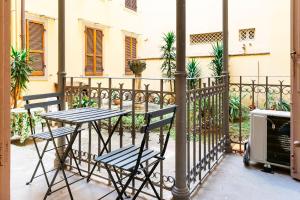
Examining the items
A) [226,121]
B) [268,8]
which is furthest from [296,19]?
[268,8]

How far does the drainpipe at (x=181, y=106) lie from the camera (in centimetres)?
224

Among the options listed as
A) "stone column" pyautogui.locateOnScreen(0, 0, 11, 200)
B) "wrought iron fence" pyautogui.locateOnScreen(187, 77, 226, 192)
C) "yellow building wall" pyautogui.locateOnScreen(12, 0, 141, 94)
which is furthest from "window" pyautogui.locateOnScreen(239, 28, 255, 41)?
"stone column" pyautogui.locateOnScreen(0, 0, 11, 200)

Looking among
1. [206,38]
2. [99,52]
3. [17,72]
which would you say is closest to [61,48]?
[17,72]

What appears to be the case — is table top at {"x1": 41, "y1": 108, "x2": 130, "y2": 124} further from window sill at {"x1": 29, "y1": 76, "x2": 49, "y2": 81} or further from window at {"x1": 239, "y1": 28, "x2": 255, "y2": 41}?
window at {"x1": 239, "y1": 28, "x2": 255, "y2": 41}

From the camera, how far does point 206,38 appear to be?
9.41 m

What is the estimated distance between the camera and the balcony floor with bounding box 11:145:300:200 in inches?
97.5

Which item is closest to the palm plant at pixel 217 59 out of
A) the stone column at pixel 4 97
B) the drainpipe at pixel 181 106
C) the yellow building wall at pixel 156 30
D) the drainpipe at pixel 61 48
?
the yellow building wall at pixel 156 30

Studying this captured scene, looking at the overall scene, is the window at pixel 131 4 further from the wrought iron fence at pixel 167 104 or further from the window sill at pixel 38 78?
the wrought iron fence at pixel 167 104

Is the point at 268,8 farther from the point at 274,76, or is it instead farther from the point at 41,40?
the point at 41,40

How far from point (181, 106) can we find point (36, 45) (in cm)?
625

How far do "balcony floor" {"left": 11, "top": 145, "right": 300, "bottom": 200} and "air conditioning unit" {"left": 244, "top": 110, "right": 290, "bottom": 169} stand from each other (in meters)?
0.15

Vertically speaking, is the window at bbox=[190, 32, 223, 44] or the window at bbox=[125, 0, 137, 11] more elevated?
the window at bbox=[125, 0, 137, 11]

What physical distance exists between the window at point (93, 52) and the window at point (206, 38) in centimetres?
338

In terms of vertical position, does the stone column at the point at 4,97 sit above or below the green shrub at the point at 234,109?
above
